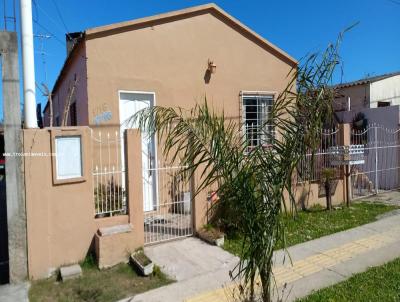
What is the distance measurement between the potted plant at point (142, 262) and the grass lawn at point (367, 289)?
2.06 m

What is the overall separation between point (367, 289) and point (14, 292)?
4.50 meters

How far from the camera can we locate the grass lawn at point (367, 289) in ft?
12.4

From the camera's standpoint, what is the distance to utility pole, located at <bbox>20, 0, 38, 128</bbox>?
4711 millimetres

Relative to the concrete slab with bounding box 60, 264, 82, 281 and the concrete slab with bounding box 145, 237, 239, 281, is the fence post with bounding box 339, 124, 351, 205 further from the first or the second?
the concrete slab with bounding box 60, 264, 82, 281

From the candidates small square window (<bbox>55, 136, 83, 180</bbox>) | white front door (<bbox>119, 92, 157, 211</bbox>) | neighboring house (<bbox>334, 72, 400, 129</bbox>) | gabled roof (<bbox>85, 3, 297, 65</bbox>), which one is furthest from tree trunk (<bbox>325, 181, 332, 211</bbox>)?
small square window (<bbox>55, 136, 83, 180</bbox>)

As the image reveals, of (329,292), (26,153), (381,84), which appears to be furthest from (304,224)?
(381,84)

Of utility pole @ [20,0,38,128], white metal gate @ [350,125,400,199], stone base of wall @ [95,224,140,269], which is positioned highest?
utility pole @ [20,0,38,128]

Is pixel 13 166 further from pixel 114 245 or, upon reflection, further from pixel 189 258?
pixel 189 258

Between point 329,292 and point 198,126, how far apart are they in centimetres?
267

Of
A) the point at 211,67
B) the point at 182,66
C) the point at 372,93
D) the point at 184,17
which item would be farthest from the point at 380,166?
the point at 184,17

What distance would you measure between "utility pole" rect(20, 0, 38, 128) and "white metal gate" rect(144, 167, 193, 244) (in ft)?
7.01

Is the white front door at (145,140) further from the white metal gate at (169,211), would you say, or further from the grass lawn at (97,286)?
the grass lawn at (97,286)

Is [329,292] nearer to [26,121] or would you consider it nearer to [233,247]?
[233,247]

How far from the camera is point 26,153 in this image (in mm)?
4559
